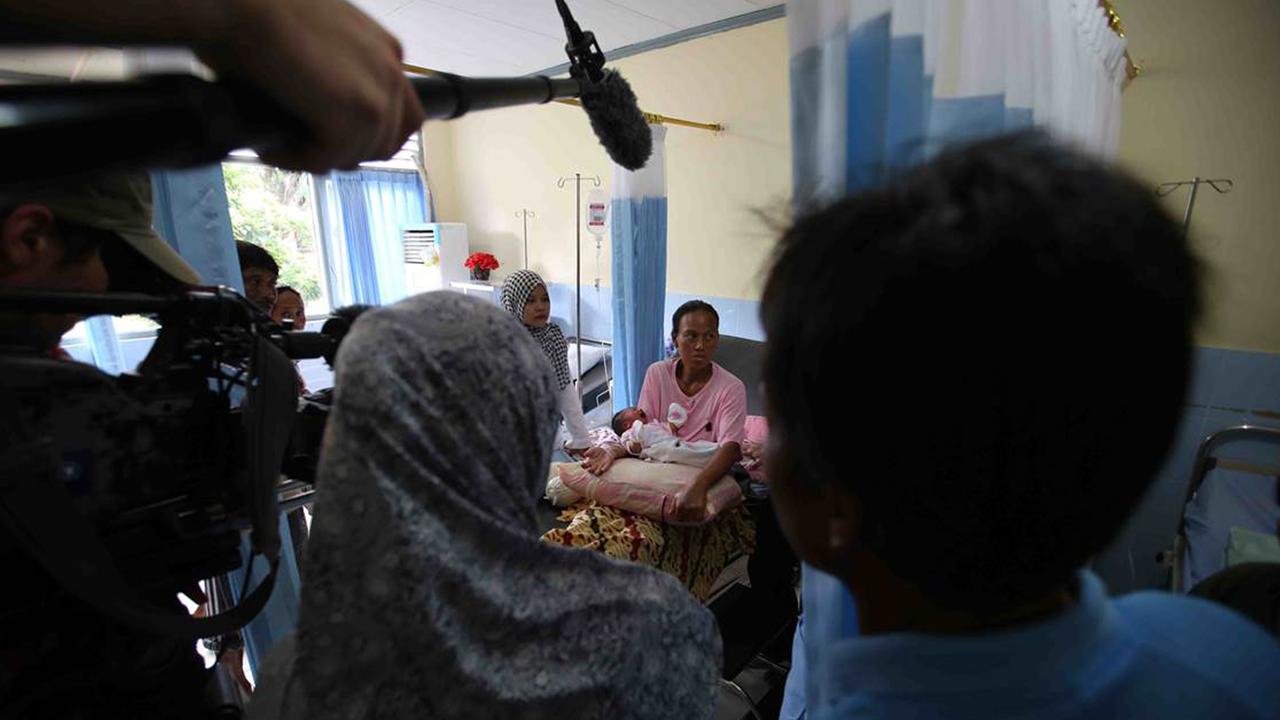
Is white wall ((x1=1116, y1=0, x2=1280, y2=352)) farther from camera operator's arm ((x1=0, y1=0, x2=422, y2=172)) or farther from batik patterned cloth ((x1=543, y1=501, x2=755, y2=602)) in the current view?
camera operator's arm ((x1=0, y1=0, x2=422, y2=172))

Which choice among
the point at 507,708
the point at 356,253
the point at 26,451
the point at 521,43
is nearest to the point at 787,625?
the point at 507,708

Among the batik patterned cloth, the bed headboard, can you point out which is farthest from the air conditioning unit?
the batik patterned cloth

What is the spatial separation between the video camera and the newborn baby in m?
1.36

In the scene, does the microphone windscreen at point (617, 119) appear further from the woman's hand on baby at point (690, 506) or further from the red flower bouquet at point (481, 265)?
the red flower bouquet at point (481, 265)

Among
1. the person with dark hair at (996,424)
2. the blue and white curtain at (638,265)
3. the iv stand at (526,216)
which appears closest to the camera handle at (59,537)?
the person with dark hair at (996,424)

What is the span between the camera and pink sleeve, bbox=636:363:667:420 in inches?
86.7

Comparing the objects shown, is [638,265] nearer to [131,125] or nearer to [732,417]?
[732,417]

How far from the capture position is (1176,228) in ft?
1.04

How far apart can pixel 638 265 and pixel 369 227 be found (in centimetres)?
308

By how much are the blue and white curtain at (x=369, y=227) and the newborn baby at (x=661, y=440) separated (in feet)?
11.3

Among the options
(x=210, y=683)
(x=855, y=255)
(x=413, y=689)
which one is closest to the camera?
(x=855, y=255)

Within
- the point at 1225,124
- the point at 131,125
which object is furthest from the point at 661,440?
the point at 1225,124

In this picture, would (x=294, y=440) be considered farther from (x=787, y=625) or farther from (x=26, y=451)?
(x=787, y=625)

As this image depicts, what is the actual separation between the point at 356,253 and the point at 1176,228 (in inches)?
204
